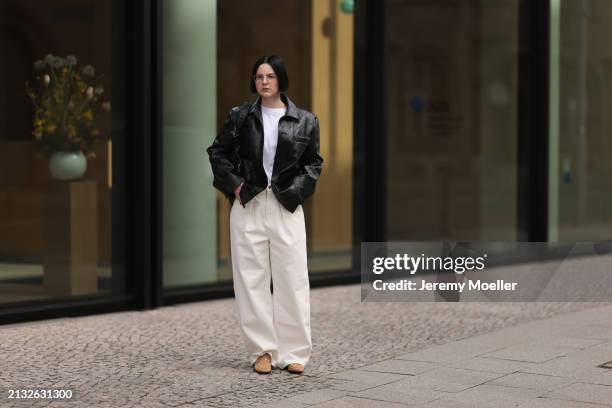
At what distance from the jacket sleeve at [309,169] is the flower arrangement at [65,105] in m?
3.15

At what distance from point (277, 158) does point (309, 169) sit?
0.21 m

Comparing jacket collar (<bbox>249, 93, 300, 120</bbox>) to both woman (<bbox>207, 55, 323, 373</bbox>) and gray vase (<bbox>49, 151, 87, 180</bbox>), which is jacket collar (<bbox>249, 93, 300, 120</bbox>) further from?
gray vase (<bbox>49, 151, 87, 180</bbox>)

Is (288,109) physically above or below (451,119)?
below

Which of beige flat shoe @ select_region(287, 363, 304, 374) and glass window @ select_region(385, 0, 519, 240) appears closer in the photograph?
beige flat shoe @ select_region(287, 363, 304, 374)

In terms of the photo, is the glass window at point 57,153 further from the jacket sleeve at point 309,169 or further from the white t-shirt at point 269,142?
the jacket sleeve at point 309,169

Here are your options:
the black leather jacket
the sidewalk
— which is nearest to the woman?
the black leather jacket

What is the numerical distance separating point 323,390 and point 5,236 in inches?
143

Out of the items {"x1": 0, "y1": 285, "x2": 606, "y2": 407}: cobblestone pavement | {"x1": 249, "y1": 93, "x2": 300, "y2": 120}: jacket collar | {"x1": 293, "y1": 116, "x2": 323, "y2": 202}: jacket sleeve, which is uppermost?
{"x1": 249, "y1": 93, "x2": 300, "y2": 120}: jacket collar

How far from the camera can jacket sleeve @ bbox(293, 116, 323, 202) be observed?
6547mm

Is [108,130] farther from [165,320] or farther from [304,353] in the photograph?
[304,353]

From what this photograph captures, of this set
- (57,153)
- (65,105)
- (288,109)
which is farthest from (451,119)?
(288,109)

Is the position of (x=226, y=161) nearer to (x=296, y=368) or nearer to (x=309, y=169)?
(x=309, y=169)

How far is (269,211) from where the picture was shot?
6562 mm

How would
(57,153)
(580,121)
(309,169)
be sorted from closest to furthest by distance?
(309,169) < (57,153) < (580,121)
